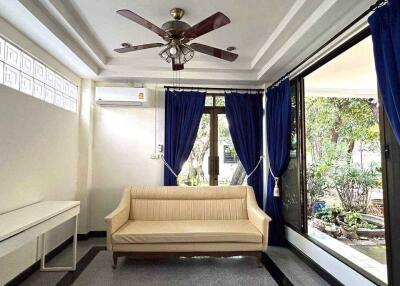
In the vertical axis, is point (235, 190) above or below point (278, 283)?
above

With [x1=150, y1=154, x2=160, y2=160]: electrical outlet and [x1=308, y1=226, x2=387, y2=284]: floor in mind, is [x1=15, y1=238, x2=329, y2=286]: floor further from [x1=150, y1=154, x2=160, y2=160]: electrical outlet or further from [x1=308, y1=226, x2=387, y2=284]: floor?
[x1=150, y1=154, x2=160, y2=160]: electrical outlet

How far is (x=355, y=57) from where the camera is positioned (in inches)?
117

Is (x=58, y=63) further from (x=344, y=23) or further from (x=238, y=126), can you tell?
(x=344, y=23)

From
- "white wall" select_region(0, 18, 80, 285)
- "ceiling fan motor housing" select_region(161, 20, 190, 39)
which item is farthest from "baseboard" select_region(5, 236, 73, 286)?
"ceiling fan motor housing" select_region(161, 20, 190, 39)

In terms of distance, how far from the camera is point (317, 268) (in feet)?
8.99

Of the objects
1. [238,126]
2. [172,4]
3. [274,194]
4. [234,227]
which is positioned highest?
[172,4]

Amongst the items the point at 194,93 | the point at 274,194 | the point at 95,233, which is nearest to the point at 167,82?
the point at 194,93

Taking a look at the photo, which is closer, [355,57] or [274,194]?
[355,57]

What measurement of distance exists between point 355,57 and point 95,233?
4.49 m

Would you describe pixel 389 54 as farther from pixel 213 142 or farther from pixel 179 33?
pixel 213 142

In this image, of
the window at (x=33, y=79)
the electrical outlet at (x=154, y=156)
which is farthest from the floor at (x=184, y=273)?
the window at (x=33, y=79)

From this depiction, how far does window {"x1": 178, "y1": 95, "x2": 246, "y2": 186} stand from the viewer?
4.16 metres

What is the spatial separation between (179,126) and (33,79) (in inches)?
79.5

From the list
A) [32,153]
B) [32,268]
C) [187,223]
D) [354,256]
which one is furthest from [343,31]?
[32,268]
